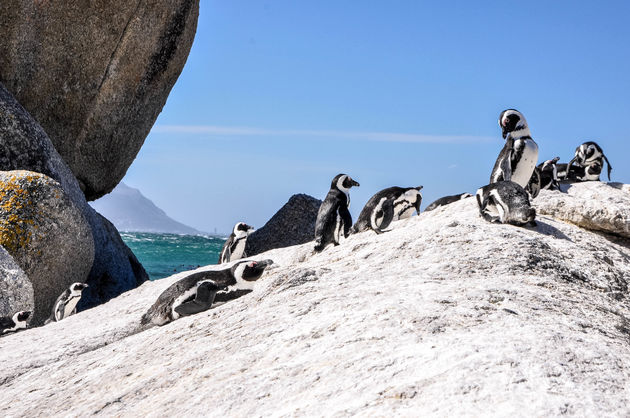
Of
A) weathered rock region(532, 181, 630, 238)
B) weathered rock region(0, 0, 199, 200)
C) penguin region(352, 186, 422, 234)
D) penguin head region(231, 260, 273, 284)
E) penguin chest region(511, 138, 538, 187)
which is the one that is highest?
weathered rock region(0, 0, 199, 200)

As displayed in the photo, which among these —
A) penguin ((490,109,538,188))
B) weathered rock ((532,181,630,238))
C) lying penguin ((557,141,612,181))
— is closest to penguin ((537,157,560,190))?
penguin ((490,109,538,188))

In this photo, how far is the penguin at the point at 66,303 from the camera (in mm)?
9430

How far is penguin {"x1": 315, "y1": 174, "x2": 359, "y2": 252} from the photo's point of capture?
883cm

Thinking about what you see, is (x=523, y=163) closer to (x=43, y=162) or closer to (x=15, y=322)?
(x=15, y=322)

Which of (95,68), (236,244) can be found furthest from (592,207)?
(95,68)

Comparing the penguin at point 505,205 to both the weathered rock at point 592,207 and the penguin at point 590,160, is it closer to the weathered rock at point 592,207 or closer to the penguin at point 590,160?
the weathered rock at point 592,207

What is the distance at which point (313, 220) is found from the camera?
1473 cm

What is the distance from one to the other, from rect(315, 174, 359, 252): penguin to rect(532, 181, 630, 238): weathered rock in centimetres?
297

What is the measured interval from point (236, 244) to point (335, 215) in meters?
4.14

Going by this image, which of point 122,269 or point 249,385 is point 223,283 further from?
point 122,269

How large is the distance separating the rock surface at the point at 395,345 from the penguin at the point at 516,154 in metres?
1.86

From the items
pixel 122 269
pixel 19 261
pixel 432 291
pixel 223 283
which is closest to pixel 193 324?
pixel 223 283

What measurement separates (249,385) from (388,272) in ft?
6.22

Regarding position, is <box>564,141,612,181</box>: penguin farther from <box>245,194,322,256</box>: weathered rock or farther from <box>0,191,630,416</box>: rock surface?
<box>245,194,322,256</box>: weathered rock
